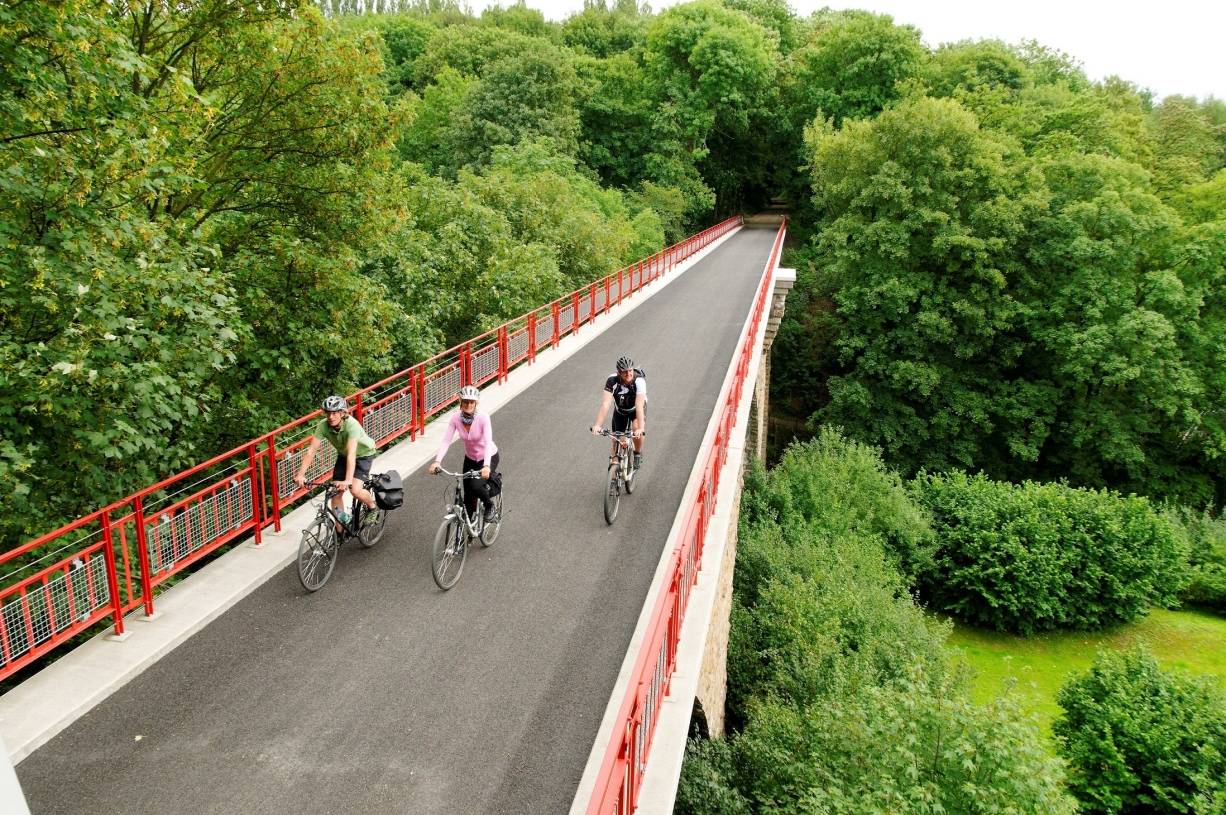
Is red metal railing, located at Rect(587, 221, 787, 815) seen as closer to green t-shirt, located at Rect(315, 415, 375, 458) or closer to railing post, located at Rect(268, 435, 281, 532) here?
green t-shirt, located at Rect(315, 415, 375, 458)

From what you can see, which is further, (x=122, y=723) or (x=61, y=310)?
(x=61, y=310)

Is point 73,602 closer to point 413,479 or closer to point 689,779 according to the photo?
point 413,479

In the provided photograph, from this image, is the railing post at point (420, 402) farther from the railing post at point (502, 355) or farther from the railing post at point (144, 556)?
the railing post at point (144, 556)

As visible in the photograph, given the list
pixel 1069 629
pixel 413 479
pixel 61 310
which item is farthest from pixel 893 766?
pixel 1069 629

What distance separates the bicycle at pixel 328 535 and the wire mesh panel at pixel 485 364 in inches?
201

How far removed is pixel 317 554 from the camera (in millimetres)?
7258

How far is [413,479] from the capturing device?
32.3 ft

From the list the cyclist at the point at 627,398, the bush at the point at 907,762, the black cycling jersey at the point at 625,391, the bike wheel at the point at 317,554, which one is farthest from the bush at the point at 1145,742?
the bike wheel at the point at 317,554

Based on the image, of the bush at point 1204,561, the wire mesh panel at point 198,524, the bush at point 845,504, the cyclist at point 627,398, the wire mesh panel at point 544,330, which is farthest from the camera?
the bush at point 1204,561

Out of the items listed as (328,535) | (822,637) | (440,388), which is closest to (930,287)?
(822,637)

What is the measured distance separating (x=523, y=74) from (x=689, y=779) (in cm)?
3743

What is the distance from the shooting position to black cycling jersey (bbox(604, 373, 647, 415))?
30.2ft

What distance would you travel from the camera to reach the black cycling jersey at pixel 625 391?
920 centimetres

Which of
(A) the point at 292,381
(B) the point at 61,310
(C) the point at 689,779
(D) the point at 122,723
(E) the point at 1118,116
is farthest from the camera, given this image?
(E) the point at 1118,116
